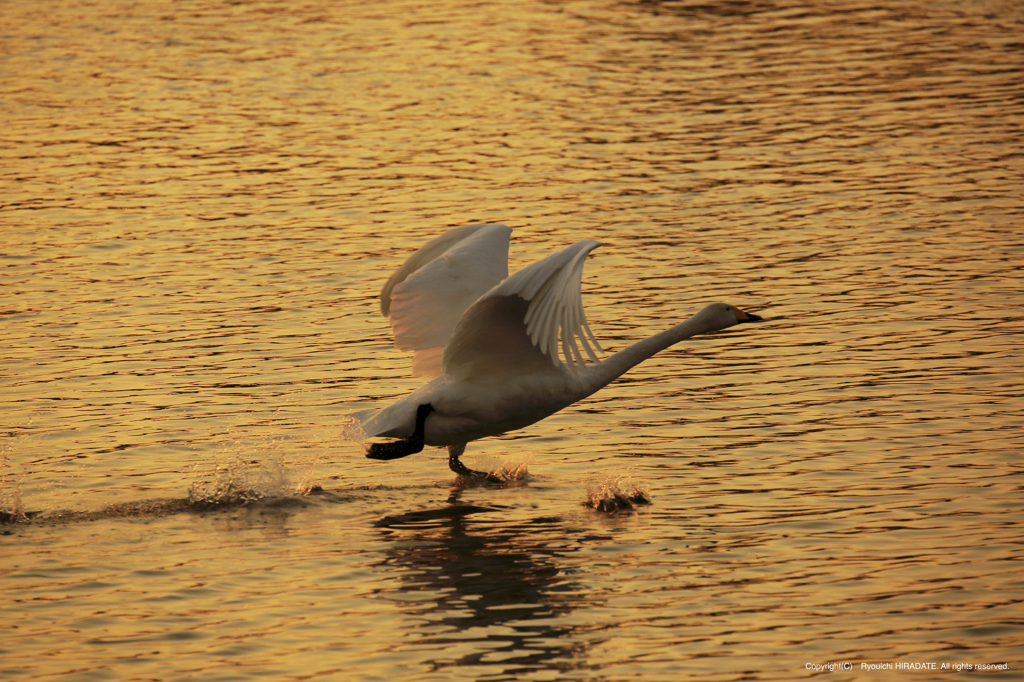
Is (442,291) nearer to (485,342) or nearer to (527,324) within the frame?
(485,342)

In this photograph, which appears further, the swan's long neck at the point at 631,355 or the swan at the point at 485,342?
the swan's long neck at the point at 631,355

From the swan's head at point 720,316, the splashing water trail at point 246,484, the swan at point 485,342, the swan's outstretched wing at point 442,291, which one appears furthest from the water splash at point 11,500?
the swan's head at point 720,316

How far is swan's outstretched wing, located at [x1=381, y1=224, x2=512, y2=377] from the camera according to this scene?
10.9 m

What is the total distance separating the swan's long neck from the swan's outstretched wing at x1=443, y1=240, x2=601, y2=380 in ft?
0.59

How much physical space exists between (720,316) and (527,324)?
2455 mm

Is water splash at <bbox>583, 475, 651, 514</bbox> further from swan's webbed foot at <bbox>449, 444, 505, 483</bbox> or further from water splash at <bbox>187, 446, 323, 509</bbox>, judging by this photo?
water splash at <bbox>187, 446, 323, 509</bbox>

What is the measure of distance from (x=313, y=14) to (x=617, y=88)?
33.7 ft

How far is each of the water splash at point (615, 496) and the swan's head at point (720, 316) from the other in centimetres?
150

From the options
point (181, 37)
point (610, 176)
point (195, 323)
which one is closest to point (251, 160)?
point (610, 176)

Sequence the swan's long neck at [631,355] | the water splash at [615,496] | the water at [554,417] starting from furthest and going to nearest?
1. the swan's long neck at [631,355]
2. the water splash at [615,496]
3. the water at [554,417]

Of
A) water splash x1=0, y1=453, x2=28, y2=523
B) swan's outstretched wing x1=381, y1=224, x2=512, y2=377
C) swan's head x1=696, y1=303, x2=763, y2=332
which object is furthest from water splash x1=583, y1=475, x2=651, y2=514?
water splash x1=0, y1=453, x2=28, y2=523

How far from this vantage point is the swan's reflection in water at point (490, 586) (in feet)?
25.3

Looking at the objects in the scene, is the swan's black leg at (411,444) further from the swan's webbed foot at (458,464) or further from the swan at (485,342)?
the swan's webbed foot at (458,464)

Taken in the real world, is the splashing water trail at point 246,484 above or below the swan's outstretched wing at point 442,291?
below
